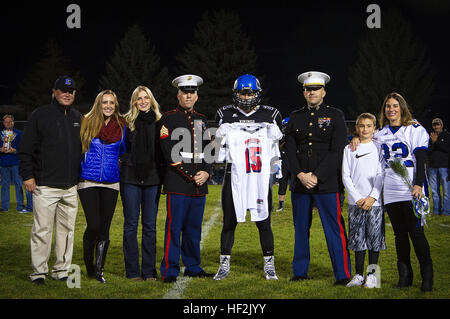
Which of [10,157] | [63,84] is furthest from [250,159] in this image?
[10,157]

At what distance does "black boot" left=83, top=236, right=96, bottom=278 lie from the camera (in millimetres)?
5980

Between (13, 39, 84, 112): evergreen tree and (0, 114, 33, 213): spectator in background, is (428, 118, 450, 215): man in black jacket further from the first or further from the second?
(13, 39, 84, 112): evergreen tree

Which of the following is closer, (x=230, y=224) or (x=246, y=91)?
(x=246, y=91)

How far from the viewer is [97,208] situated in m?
5.84

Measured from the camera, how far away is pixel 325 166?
5723 millimetres

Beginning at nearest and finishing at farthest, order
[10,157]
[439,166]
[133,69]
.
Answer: [439,166], [10,157], [133,69]

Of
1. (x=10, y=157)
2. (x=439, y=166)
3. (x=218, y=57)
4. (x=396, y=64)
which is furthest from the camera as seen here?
(x=218, y=57)

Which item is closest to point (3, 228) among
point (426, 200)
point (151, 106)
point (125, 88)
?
point (151, 106)

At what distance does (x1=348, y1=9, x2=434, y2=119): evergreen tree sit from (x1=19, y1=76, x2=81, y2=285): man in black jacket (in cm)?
4386

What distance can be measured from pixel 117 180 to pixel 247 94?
1785 mm

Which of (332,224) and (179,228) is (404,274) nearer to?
(332,224)

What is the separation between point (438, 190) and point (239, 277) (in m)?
8.14

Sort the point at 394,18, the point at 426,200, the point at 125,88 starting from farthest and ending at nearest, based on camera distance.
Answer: the point at 125,88
the point at 394,18
the point at 426,200

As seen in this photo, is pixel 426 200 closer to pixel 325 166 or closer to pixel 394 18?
pixel 325 166
